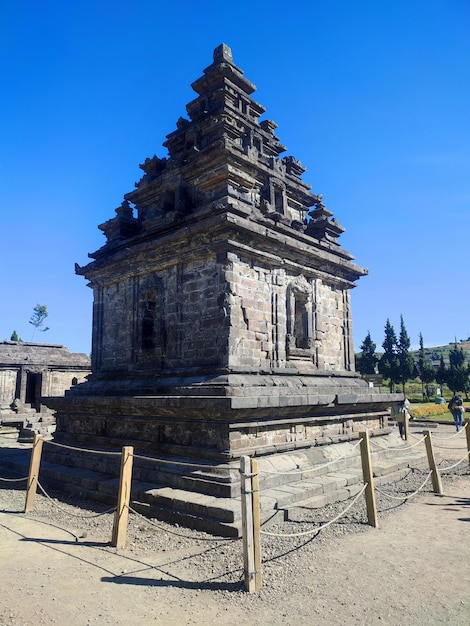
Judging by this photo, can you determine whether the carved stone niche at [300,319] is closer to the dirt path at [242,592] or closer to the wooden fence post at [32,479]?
the dirt path at [242,592]

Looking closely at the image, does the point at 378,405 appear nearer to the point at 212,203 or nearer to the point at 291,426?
the point at 291,426

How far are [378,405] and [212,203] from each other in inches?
279

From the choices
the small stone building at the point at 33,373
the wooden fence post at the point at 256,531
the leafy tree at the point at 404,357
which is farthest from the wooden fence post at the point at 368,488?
the leafy tree at the point at 404,357

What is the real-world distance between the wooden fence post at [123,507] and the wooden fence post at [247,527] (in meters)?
2.01

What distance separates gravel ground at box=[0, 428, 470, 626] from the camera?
4.09m

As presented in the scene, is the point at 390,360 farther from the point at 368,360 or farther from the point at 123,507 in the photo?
the point at 123,507

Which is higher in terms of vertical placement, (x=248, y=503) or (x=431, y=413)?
(x=248, y=503)

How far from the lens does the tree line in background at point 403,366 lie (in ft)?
158

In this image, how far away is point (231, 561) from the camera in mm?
5184

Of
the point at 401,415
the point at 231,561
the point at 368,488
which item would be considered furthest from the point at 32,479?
the point at 401,415

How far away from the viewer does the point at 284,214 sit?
1183 cm

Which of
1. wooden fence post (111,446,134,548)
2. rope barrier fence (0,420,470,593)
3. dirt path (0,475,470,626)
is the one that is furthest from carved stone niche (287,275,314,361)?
wooden fence post (111,446,134,548)

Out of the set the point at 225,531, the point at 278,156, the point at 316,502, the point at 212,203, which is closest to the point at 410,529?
the point at 316,502

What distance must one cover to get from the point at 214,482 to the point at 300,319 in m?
5.47
